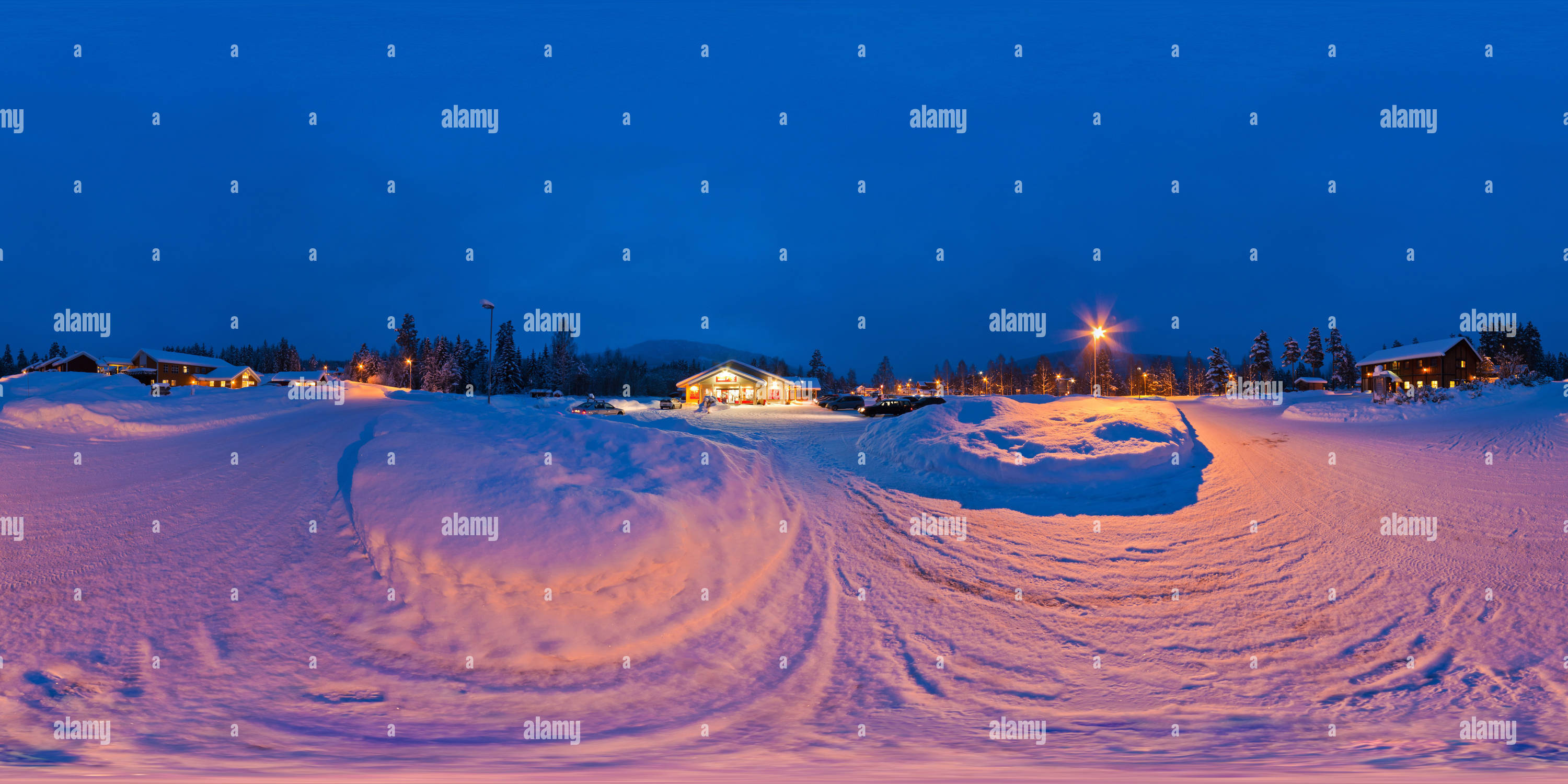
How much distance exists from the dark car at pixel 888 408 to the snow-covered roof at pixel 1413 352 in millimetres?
63427

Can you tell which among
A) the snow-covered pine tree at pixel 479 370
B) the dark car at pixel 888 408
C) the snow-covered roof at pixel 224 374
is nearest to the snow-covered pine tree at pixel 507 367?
the snow-covered pine tree at pixel 479 370

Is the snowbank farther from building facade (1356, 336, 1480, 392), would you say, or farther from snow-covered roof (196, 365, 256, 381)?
snow-covered roof (196, 365, 256, 381)

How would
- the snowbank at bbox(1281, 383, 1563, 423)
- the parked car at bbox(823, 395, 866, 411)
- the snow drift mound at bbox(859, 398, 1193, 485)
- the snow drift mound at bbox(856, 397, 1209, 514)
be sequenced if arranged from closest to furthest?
1. the snow drift mound at bbox(856, 397, 1209, 514)
2. the snow drift mound at bbox(859, 398, 1193, 485)
3. the snowbank at bbox(1281, 383, 1563, 423)
4. the parked car at bbox(823, 395, 866, 411)

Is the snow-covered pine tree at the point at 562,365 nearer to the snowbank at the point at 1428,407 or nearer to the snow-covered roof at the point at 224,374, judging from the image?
the snow-covered roof at the point at 224,374

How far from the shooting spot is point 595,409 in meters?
36.2

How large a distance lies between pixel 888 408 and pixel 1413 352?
70.4 meters

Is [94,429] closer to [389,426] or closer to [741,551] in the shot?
[389,426]

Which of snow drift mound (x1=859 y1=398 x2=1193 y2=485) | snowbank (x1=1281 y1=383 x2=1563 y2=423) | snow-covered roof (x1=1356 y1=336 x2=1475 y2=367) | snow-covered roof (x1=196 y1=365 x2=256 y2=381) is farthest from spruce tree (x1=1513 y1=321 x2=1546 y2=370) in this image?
snow-covered roof (x1=196 y1=365 x2=256 y2=381)

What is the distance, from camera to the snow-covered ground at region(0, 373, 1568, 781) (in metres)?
4.79

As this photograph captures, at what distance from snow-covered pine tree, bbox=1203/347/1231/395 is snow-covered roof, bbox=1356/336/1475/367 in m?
14.1

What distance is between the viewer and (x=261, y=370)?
395 feet

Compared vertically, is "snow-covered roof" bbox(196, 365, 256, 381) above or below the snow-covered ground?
above

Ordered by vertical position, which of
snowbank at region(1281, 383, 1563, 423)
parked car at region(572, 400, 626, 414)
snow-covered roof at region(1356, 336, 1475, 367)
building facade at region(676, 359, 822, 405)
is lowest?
snowbank at region(1281, 383, 1563, 423)

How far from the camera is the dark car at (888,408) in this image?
115 feet
